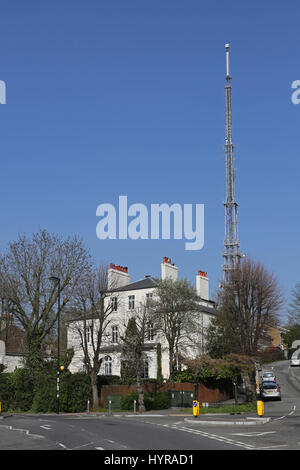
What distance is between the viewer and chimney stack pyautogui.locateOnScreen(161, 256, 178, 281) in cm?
6322

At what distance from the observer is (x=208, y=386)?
53.8 m

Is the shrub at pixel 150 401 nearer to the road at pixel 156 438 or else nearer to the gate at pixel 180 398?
the gate at pixel 180 398

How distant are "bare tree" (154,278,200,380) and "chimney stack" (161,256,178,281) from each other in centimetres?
280

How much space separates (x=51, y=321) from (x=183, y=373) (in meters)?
13.1

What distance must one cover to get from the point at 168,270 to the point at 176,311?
7.03 metres

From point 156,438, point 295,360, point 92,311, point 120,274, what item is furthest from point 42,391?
point 295,360

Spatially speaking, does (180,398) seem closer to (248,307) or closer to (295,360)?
(248,307)

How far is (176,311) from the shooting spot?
5794cm

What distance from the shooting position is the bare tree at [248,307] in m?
48.3

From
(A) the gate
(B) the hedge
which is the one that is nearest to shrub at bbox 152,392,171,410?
(A) the gate

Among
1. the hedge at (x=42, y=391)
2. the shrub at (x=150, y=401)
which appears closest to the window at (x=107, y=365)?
the hedge at (x=42, y=391)

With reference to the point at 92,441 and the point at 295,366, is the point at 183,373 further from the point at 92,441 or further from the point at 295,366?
the point at 295,366

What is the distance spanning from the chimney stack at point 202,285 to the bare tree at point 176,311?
7.96 metres
